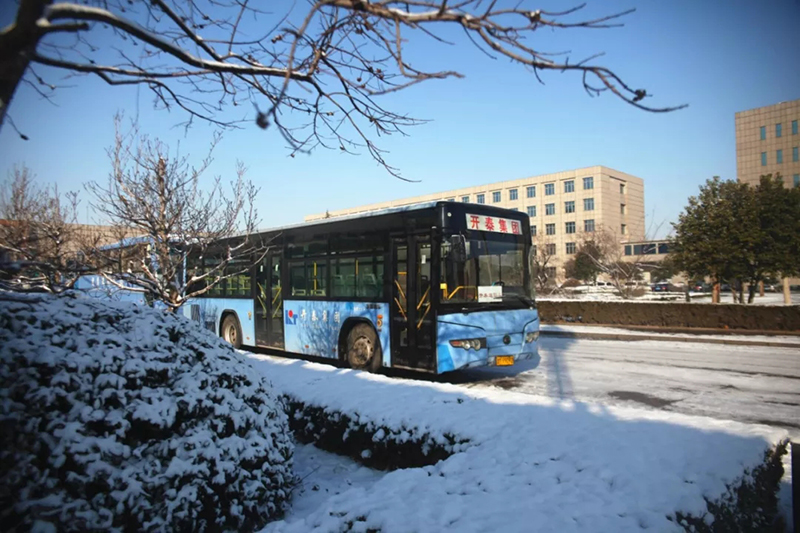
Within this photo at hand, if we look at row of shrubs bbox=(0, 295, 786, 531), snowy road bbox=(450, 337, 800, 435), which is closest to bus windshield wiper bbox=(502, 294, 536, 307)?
snowy road bbox=(450, 337, 800, 435)

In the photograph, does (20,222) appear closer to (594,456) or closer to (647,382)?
(594,456)

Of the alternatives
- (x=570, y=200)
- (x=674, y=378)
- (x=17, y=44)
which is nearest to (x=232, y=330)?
(x=674, y=378)

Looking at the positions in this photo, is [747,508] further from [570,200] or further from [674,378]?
[570,200]

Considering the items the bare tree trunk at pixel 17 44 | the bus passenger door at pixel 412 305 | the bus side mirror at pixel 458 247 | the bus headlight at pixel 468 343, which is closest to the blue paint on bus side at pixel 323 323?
the bus passenger door at pixel 412 305

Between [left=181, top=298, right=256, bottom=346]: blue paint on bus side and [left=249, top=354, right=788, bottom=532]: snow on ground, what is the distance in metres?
8.16

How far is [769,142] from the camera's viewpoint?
53531mm

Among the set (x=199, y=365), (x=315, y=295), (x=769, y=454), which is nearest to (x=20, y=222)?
(x=315, y=295)

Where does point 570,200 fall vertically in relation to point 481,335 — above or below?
above

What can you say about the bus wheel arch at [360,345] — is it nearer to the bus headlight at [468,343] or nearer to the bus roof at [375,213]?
the bus headlight at [468,343]

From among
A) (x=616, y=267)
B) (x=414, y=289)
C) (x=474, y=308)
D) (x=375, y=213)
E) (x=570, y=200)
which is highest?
(x=570, y=200)

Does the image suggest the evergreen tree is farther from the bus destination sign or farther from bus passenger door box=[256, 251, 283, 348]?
bus passenger door box=[256, 251, 283, 348]

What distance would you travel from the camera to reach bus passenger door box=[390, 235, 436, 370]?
351 inches

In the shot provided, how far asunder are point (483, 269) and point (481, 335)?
121 centimetres

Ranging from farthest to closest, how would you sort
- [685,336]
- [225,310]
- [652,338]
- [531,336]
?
[652,338], [685,336], [225,310], [531,336]
